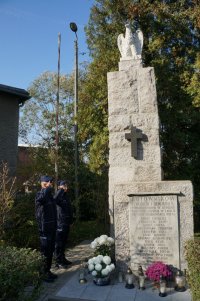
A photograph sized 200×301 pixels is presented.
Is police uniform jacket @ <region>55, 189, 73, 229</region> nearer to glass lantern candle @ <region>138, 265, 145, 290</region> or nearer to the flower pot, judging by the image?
the flower pot

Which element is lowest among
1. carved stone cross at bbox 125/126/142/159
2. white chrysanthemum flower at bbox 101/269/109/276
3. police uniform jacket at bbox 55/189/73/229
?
white chrysanthemum flower at bbox 101/269/109/276

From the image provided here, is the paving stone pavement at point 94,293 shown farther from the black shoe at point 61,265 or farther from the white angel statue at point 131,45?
the white angel statue at point 131,45

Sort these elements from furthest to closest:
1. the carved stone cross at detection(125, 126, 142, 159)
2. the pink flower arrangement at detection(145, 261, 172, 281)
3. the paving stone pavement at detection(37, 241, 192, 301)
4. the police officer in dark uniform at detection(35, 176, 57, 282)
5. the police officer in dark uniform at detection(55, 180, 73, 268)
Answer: the police officer in dark uniform at detection(55, 180, 73, 268)
the carved stone cross at detection(125, 126, 142, 159)
the police officer in dark uniform at detection(35, 176, 57, 282)
the pink flower arrangement at detection(145, 261, 172, 281)
the paving stone pavement at detection(37, 241, 192, 301)

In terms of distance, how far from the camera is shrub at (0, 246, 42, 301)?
3.67m

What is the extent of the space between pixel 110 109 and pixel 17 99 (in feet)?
26.1

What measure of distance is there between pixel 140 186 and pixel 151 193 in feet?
0.80

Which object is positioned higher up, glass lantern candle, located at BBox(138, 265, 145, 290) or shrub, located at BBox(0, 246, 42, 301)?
shrub, located at BBox(0, 246, 42, 301)

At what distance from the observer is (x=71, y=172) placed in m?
13.6

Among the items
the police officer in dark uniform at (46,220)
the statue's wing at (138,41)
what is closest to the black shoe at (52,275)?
the police officer in dark uniform at (46,220)

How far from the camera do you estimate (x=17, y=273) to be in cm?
376

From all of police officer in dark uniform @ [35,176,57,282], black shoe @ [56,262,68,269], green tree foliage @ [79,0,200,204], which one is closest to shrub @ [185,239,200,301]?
police officer in dark uniform @ [35,176,57,282]

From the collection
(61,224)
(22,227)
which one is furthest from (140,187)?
(22,227)

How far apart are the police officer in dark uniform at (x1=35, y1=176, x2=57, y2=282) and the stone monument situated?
3.89 ft

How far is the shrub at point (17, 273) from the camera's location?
367 centimetres
